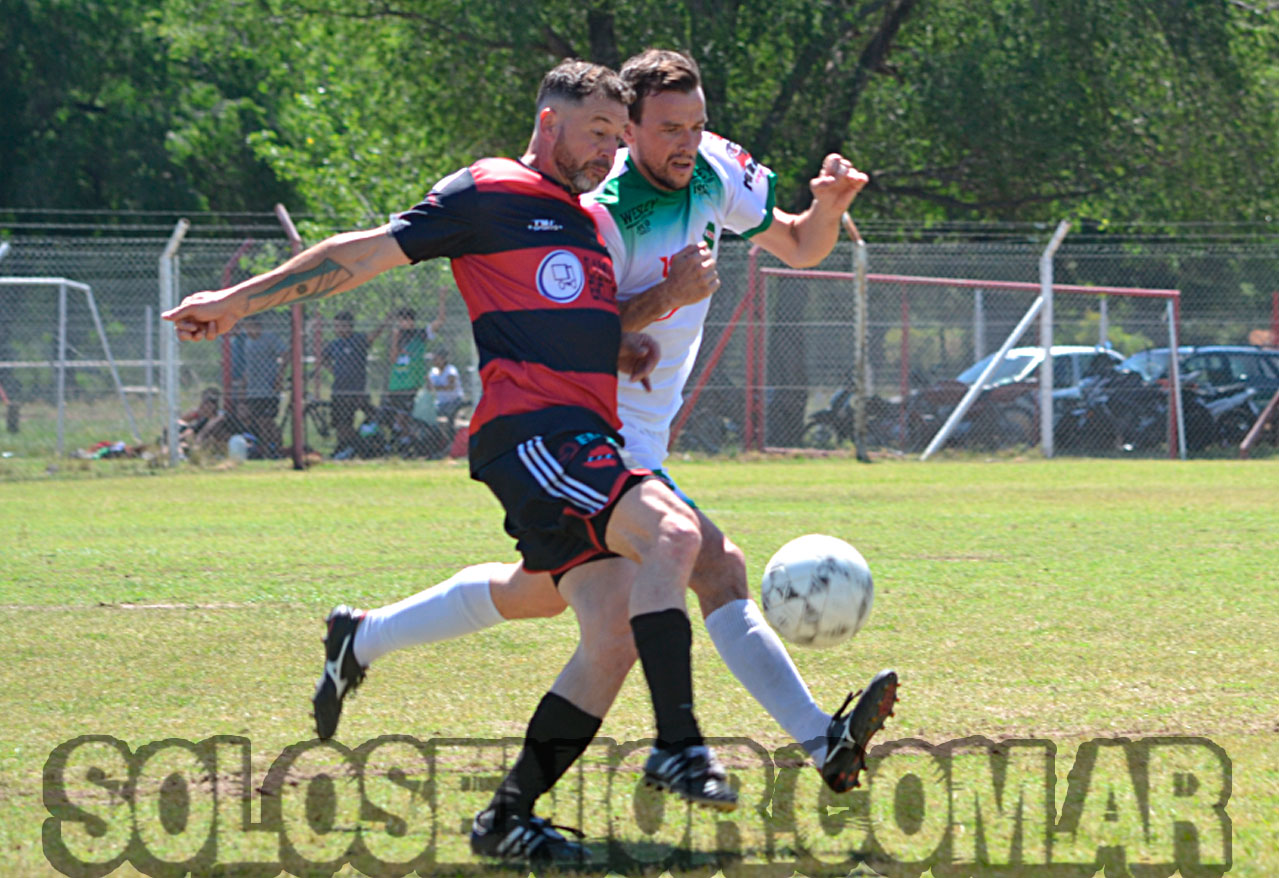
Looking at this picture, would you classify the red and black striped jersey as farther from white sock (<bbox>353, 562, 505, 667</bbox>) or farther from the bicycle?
the bicycle

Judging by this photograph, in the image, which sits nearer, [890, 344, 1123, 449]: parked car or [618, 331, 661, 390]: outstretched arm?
[618, 331, 661, 390]: outstretched arm

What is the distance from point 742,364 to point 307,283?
1447cm

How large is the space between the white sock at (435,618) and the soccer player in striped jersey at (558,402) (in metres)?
0.45

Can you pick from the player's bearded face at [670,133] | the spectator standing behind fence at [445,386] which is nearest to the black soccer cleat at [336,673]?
the player's bearded face at [670,133]

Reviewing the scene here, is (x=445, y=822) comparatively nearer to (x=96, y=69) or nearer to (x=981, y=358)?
(x=981, y=358)

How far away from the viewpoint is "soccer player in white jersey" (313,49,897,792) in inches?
137

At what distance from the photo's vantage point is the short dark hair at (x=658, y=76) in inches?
147

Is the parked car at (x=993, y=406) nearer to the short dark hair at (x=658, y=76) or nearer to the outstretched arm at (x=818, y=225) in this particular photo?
the outstretched arm at (x=818, y=225)

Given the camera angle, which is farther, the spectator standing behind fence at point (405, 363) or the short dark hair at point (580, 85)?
the spectator standing behind fence at point (405, 363)

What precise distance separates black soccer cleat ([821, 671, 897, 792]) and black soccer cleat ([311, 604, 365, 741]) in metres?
1.33

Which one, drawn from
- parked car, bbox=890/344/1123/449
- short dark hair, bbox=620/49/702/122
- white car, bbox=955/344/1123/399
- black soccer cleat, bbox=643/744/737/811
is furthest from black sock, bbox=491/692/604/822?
white car, bbox=955/344/1123/399

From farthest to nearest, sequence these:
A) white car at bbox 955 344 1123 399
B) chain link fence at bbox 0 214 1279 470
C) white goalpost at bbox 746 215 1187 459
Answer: white car at bbox 955 344 1123 399, white goalpost at bbox 746 215 1187 459, chain link fence at bbox 0 214 1279 470

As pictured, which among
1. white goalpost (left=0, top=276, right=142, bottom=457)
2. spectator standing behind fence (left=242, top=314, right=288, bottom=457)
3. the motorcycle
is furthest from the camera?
the motorcycle

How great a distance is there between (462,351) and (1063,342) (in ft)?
24.6
